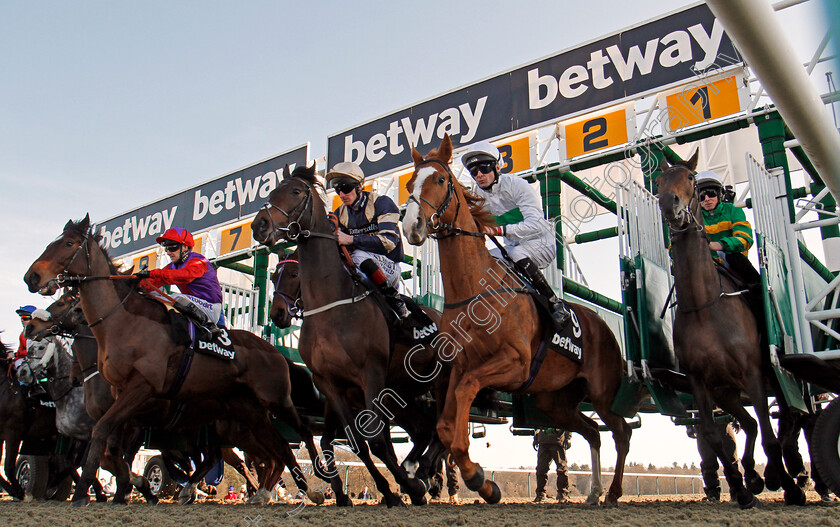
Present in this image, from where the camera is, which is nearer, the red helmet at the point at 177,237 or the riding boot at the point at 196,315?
the riding boot at the point at 196,315

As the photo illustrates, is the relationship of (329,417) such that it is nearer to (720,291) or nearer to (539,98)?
(720,291)

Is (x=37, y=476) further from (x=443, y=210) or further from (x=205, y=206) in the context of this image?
(x=205, y=206)

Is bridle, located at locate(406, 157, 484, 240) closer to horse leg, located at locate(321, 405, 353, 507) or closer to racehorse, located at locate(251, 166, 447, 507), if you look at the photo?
racehorse, located at locate(251, 166, 447, 507)

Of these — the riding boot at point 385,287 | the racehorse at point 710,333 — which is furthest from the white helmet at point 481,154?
the racehorse at point 710,333

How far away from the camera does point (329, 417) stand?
18.4 ft

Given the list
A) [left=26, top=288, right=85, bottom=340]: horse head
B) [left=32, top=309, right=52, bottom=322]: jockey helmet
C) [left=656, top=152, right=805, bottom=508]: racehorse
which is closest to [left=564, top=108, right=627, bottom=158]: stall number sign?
[left=656, top=152, right=805, bottom=508]: racehorse

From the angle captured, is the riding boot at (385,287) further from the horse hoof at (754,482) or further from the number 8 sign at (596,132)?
the number 8 sign at (596,132)

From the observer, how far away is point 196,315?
672cm

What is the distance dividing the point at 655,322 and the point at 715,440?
57.0 inches

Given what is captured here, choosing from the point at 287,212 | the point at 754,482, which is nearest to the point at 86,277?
the point at 287,212

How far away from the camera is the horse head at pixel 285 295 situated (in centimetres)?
665

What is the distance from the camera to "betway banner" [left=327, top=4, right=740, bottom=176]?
390 inches

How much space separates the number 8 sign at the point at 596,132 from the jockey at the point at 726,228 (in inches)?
162

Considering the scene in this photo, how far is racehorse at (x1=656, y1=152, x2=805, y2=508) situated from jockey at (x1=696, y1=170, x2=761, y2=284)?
0.40 meters
